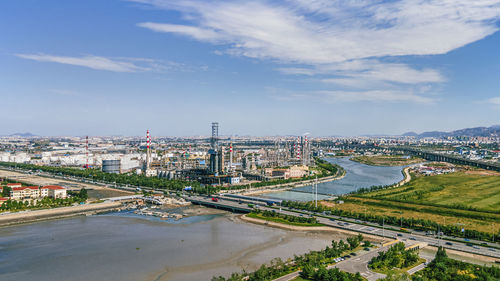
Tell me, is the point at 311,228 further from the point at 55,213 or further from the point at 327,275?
the point at 55,213

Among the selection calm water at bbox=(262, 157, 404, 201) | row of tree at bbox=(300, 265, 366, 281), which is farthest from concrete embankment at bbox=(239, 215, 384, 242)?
calm water at bbox=(262, 157, 404, 201)

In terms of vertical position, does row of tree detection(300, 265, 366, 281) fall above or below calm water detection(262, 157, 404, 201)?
above

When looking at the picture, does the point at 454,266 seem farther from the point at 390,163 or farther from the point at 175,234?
the point at 390,163

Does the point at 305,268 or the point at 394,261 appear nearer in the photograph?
the point at 305,268

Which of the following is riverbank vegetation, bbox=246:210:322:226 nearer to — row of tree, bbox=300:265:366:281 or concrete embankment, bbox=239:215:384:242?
concrete embankment, bbox=239:215:384:242

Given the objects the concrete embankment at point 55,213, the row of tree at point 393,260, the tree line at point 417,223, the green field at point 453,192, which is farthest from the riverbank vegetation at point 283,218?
the green field at point 453,192

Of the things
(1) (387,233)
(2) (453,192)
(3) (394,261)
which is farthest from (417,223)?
(2) (453,192)

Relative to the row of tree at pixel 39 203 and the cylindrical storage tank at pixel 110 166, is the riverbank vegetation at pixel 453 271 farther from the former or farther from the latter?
the cylindrical storage tank at pixel 110 166
